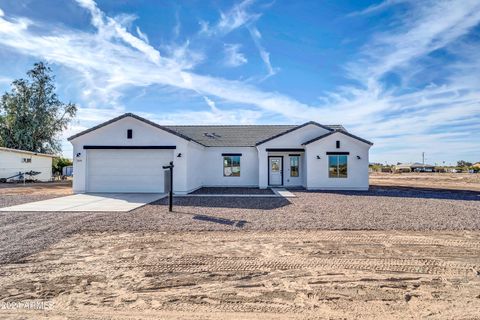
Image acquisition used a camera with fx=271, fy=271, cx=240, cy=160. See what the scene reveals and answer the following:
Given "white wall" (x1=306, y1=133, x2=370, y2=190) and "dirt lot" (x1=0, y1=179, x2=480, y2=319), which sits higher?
"white wall" (x1=306, y1=133, x2=370, y2=190)

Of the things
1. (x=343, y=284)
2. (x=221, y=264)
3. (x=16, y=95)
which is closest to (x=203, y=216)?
(x=221, y=264)

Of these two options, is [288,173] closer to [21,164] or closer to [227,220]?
[227,220]

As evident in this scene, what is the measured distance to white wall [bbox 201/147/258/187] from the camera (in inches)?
758

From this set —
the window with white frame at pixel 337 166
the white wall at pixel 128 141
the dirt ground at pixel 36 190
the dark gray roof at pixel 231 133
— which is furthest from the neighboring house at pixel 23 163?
the window with white frame at pixel 337 166

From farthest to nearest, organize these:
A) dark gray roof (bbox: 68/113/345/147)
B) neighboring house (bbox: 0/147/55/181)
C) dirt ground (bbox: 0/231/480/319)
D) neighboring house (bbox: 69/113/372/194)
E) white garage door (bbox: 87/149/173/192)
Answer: neighboring house (bbox: 0/147/55/181), dark gray roof (bbox: 68/113/345/147), white garage door (bbox: 87/149/173/192), neighboring house (bbox: 69/113/372/194), dirt ground (bbox: 0/231/480/319)

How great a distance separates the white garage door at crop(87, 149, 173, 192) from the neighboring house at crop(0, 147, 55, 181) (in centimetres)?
1404

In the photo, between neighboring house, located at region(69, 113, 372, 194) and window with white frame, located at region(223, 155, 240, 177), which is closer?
neighboring house, located at region(69, 113, 372, 194)

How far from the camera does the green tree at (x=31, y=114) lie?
29219 mm

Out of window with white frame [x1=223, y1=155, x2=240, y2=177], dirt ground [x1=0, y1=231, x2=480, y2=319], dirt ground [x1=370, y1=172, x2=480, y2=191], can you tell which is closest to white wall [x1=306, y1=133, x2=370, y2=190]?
window with white frame [x1=223, y1=155, x2=240, y2=177]

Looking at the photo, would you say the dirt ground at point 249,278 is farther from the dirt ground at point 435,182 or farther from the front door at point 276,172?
the dirt ground at point 435,182

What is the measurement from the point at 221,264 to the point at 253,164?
49.0ft

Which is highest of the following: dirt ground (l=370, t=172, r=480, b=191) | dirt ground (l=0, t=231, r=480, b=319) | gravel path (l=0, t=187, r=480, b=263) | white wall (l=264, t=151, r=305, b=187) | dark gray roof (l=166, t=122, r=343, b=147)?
dark gray roof (l=166, t=122, r=343, b=147)

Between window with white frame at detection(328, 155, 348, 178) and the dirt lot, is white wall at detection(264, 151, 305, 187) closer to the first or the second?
window with white frame at detection(328, 155, 348, 178)

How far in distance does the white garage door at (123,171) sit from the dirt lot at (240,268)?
669 cm
